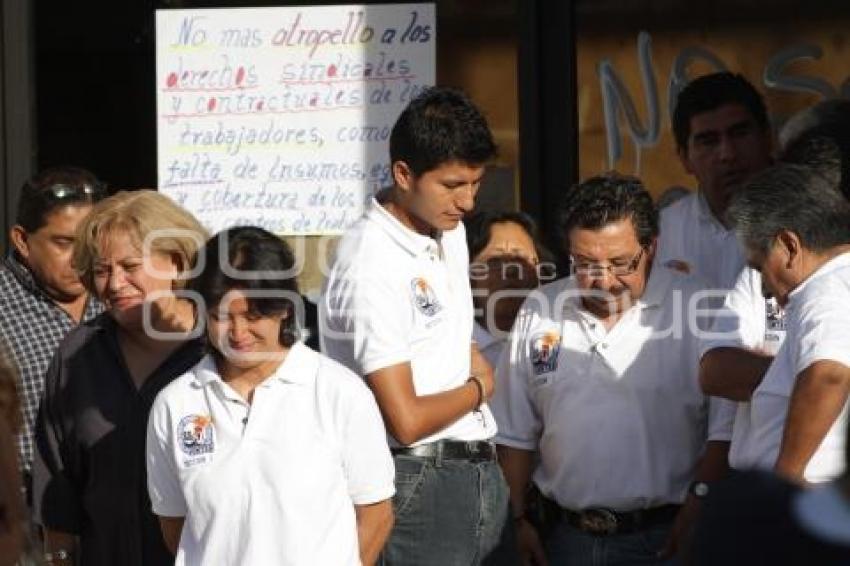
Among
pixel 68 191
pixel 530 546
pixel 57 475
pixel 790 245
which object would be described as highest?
pixel 68 191

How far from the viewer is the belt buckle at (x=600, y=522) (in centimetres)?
491

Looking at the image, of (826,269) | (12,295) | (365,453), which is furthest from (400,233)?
(12,295)

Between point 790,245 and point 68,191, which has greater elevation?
point 68,191

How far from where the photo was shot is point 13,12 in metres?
6.47

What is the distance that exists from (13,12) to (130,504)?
2.55m

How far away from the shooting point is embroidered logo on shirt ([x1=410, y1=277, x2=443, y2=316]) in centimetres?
464

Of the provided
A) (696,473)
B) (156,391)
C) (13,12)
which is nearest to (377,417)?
(156,391)

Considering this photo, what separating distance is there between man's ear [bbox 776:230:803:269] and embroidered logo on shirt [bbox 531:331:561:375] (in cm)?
93

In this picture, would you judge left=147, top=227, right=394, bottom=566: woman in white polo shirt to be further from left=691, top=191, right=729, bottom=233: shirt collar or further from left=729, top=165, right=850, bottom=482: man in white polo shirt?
left=691, top=191, right=729, bottom=233: shirt collar

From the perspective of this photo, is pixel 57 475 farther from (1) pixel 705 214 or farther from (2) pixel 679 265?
(1) pixel 705 214

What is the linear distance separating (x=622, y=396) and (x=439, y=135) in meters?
0.87

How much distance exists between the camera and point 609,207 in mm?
4895

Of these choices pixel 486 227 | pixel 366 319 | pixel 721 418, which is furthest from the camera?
pixel 486 227

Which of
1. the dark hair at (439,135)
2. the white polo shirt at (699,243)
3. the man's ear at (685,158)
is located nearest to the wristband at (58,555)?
the dark hair at (439,135)
